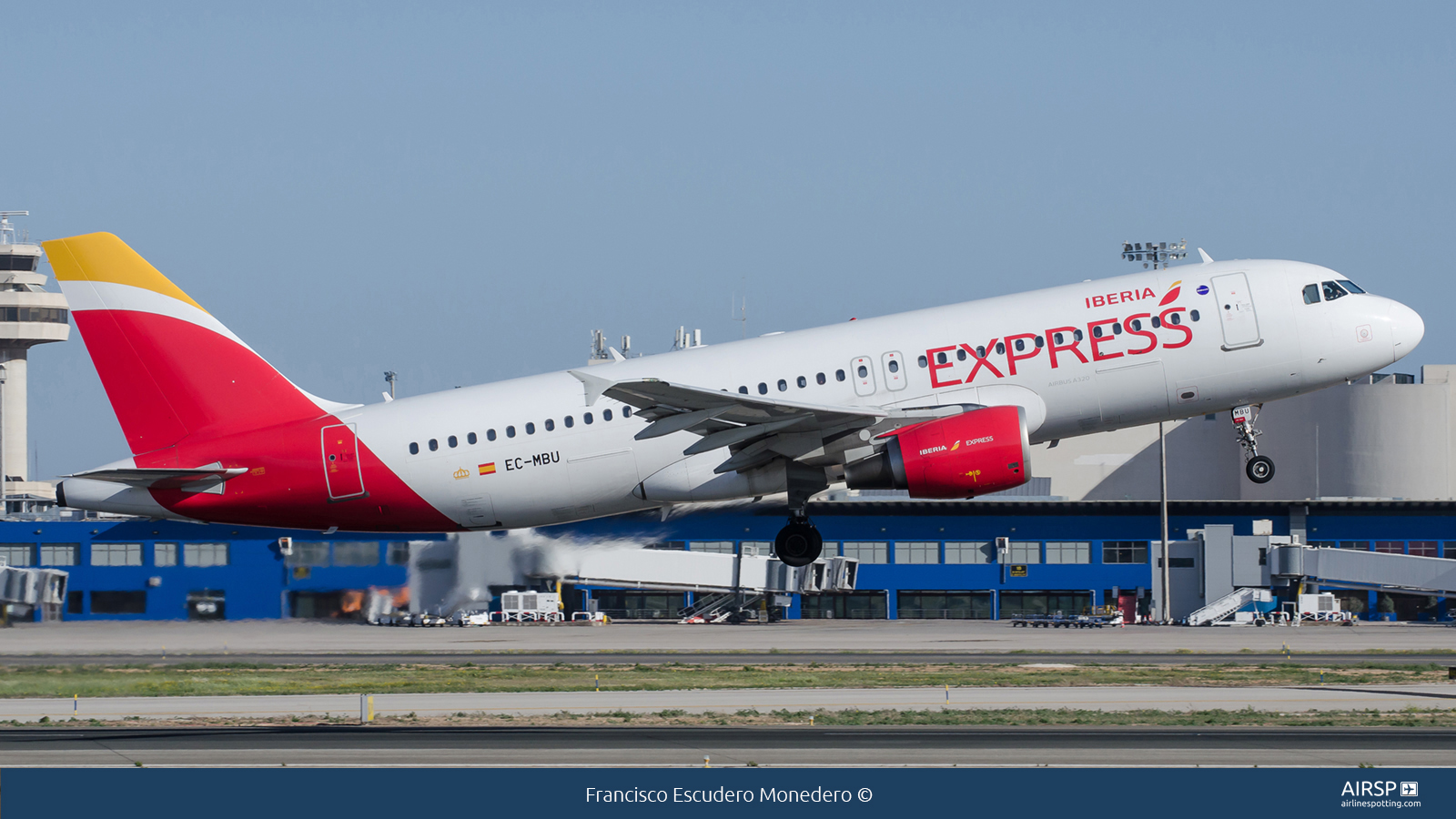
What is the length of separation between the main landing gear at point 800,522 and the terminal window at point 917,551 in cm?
5629

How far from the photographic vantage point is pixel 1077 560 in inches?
3607

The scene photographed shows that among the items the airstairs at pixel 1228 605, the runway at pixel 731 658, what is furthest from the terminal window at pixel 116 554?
the airstairs at pixel 1228 605

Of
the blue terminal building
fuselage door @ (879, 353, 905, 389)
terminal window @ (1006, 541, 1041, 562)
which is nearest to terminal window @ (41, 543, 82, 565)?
the blue terminal building

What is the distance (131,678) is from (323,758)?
1887 centimetres

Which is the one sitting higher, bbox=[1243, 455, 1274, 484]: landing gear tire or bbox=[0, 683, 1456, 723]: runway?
bbox=[1243, 455, 1274, 484]: landing gear tire

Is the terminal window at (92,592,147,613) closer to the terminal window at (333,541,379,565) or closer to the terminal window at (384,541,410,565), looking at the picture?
the terminal window at (333,541,379,565)

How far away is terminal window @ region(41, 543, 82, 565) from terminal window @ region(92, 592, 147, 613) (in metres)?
4.84

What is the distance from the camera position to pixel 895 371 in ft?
103

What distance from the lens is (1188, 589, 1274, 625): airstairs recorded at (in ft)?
260

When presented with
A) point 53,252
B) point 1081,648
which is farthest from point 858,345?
point 1081,648

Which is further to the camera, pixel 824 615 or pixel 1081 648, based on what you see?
pixel 824 615

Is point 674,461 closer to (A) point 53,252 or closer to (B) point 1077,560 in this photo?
(A) point 53,252

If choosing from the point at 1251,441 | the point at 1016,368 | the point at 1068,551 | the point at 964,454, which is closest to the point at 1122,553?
the point at 1068,551

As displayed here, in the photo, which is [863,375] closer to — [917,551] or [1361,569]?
[917,551]
